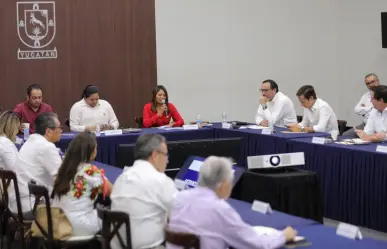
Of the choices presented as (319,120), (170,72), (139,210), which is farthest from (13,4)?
(139,210)

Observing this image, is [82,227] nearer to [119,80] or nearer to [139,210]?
[139,210]

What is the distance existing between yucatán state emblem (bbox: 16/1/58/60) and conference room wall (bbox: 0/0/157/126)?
2.5 inches

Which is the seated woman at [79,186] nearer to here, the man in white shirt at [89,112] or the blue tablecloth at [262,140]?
the blue tablecloth at [262,140]

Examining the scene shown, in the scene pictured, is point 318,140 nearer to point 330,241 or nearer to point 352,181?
point 352,181

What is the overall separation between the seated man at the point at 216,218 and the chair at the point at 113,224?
35 cm

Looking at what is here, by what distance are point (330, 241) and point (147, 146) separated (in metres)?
1.11

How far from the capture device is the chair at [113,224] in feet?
11.0

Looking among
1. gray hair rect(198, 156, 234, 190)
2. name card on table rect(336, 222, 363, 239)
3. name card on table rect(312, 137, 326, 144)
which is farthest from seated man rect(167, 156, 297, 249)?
name card on table rect(312, 137, 326, 144)

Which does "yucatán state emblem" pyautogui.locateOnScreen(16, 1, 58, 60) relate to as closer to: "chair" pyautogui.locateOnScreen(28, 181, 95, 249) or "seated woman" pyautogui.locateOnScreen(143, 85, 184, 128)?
"seated woman" pyautogui.locateOnScreen(143, 85, 184, 128)

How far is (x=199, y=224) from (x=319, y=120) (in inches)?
177

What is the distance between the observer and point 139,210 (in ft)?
11.5

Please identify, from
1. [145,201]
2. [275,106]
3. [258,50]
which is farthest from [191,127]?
[145,201]

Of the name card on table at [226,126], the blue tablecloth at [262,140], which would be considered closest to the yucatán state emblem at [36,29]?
the name card on table at [226,126]

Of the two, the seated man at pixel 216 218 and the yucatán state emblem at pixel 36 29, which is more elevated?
the yucatán state emblem at pixel 36 29
